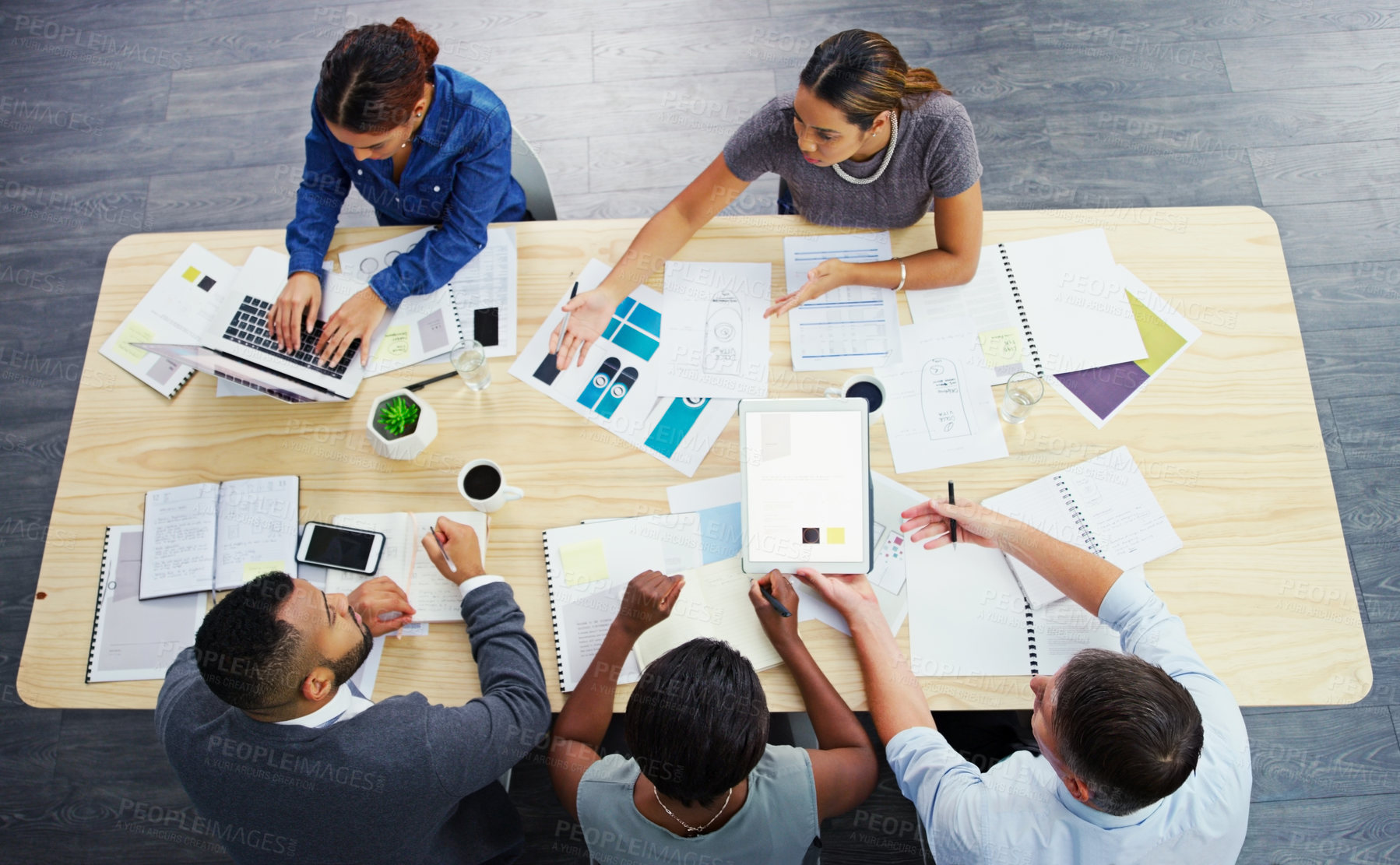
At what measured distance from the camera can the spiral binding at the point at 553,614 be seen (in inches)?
58.7

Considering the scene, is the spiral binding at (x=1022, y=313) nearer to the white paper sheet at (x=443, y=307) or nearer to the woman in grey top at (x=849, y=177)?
the woman in grey top at (x=849, y=177)

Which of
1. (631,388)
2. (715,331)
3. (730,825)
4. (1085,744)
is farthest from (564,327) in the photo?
(1085,744)

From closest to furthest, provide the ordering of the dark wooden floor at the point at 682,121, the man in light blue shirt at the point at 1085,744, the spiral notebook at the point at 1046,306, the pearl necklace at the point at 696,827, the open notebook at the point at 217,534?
the man in light blue shirt at the point at 1085,744 < the pearl necklace at the point at 696,827 < the open notebook at the point at 217,534 < the spiral notebook at the point at 1046,306 < the dark wooden floor at the point at 682,121

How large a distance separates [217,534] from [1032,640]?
5.19ft

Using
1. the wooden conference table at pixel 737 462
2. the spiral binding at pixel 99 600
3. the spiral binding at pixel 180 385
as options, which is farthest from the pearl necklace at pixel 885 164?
the spiral binding at pixel 99 600

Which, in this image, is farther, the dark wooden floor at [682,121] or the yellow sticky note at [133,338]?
the dark wooden floor at [682,121]

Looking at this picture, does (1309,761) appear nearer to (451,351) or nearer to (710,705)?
(710,705)

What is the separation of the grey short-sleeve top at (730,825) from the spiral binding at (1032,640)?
45 centimetres

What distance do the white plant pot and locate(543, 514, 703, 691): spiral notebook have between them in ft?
1.05

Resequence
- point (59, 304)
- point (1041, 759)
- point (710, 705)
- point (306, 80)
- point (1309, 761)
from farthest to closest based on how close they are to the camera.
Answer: point (306, 80) → point (59, 304) → point (1309, 761) → point (1041, 759) → point (710, 705)

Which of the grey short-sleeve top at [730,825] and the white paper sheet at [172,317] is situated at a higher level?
the white paper sheet at [172,317]

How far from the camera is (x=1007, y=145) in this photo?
2.81 metres

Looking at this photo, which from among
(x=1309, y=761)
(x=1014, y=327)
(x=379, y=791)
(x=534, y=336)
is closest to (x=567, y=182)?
(x=534, y=336)

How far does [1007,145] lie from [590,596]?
89.0 inches
